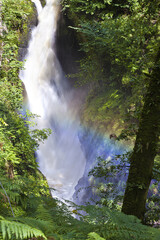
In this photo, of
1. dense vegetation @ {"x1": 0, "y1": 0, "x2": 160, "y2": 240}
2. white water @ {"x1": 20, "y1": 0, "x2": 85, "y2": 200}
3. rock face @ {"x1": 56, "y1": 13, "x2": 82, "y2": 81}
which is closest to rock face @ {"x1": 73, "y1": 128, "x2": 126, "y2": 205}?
dense vegetation @ {"x1": 0, "y1": 0, "x2": 160, "y2": 240}

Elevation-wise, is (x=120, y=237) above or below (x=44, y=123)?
below

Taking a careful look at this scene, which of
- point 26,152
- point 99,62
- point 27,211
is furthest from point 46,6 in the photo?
point 27,211

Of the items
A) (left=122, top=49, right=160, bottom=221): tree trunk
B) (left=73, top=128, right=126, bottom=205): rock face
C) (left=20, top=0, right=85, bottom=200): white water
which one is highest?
(left=20, top=0, right=85, bottom=200): white water

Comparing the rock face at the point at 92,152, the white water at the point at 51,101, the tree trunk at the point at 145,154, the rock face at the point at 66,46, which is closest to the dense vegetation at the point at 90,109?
the tree trunk at the point at 145,154

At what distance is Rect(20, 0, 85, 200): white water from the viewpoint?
14.9 meters

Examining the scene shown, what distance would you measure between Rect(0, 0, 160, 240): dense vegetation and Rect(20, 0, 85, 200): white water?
2.90 m

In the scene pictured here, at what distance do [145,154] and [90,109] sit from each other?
1009 centimetres

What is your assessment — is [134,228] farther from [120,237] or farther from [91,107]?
[91,107]

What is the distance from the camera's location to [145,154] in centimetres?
298

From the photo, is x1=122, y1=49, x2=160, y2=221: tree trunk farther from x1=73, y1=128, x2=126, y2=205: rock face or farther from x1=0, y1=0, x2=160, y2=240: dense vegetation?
x1=73, y1=128, x2=126, y2=205: rock face

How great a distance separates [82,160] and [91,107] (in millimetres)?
3637

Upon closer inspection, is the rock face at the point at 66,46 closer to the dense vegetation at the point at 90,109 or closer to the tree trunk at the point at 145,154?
the dense vegetation at the point at 90,109

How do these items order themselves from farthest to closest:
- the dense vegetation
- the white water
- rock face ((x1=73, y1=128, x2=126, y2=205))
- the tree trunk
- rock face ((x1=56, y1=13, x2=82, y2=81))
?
the white water → rock face ((x1=56, y1=13, x2=82, y2=81)) → rock face ((x1=73, y1=128, x2=126, y2=205)) → the tree trunk → the dense vegetation

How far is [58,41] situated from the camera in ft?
51.5
